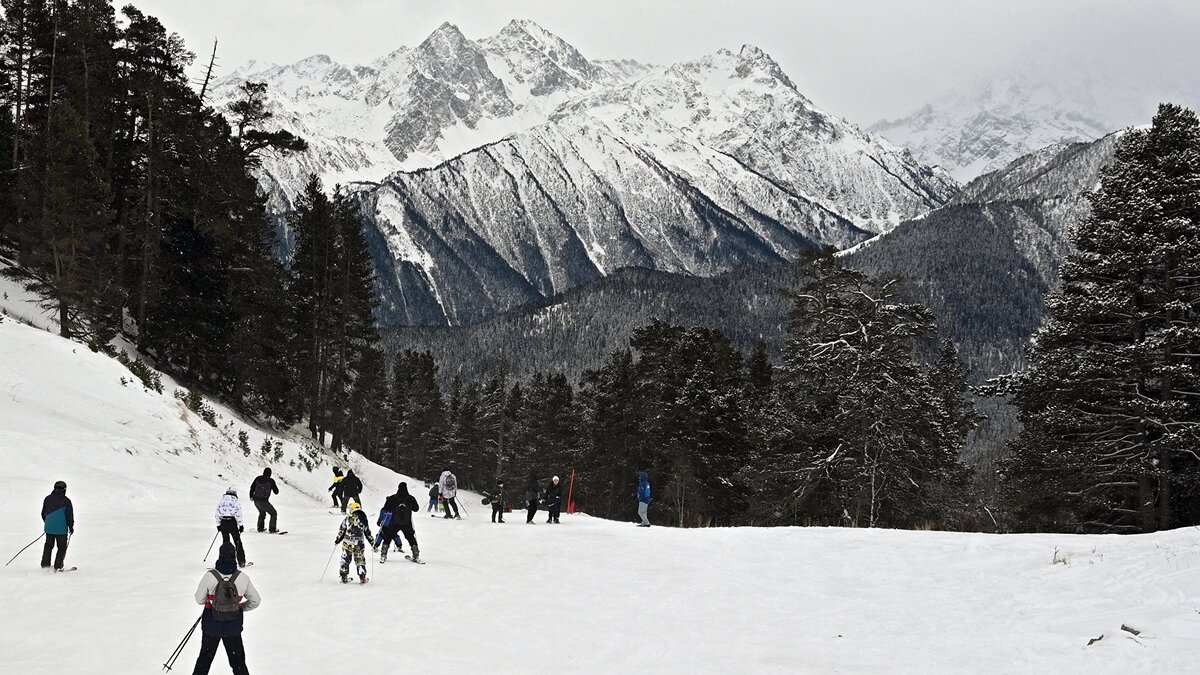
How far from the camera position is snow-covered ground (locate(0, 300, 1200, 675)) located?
10.2 metres

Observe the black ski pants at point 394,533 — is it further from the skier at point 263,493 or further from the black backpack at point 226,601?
the black backpack at point 226,601

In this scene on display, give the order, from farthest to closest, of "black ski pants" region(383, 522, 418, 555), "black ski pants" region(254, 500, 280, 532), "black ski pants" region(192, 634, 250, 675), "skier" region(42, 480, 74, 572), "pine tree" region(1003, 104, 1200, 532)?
"black ski pants" region(254, 500, 280, 532) → "pine tree" region(1003, 104, 1200, 532) → "black ski pants" region(383, 522, 418, 555) → "skier" region(42, 480, 74, 572) → "black ski pants" region(192, 634, 250, 675)

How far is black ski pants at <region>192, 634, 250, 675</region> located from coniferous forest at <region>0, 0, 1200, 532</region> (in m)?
19.1

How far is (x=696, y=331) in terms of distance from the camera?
41281 millimetres

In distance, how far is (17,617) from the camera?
1116cm

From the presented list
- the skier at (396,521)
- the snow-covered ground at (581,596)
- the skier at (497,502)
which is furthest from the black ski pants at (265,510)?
the skier at (497,502)

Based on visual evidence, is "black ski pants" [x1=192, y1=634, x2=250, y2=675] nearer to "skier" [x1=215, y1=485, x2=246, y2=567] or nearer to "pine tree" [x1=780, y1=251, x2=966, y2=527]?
"skier" [x1=215, y1=485, x2=246, y2=567]

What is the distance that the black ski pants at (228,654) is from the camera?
28.0ft

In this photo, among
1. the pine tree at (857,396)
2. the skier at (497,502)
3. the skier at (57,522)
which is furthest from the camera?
the skier at (497,502)

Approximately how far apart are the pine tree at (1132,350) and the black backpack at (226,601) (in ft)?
62.3

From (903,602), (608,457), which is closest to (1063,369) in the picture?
(903,602)

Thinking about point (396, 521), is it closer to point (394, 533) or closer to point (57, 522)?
point (394, 533)

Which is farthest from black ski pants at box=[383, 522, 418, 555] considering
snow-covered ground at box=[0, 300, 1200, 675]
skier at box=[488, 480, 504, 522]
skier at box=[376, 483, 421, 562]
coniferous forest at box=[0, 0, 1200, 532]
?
coniferous forest at box=[0, 0, 1200, 532]

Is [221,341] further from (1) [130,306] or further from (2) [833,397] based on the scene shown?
(2) [833,397]
